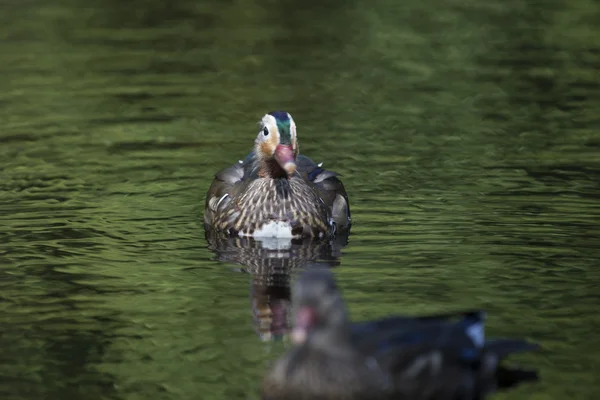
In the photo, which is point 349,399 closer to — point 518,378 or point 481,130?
point 518,378

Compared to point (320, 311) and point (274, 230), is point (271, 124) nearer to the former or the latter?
point (274, 230)

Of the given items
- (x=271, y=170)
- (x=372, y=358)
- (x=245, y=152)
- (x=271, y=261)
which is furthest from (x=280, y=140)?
(x=372, y=358)

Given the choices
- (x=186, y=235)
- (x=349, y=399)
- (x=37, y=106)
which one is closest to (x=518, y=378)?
(x=349, y=399)

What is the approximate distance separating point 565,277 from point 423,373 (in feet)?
11.4

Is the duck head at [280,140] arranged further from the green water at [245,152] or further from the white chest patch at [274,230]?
the green water at [245,152]

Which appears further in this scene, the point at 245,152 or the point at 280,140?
the point at 245,152

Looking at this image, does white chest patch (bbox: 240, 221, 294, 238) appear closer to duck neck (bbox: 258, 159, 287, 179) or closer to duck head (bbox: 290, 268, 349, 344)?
duck neck (bbox: 258, 159, 287, 179)

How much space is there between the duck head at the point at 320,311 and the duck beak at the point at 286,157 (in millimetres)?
5095

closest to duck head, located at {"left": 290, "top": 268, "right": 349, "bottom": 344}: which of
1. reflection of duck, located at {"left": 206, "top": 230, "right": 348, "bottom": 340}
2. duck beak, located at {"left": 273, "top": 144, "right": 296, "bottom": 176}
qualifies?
reflection of duck, located at {"left": 206, "top": 230, "right": 348, "bottom": 340}

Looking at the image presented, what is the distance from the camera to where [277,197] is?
14141 millimetres

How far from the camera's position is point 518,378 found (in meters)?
9.41

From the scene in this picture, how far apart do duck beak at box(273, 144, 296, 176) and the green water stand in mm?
872

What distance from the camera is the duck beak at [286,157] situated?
13.7 metres

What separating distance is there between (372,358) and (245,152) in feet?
30.1
